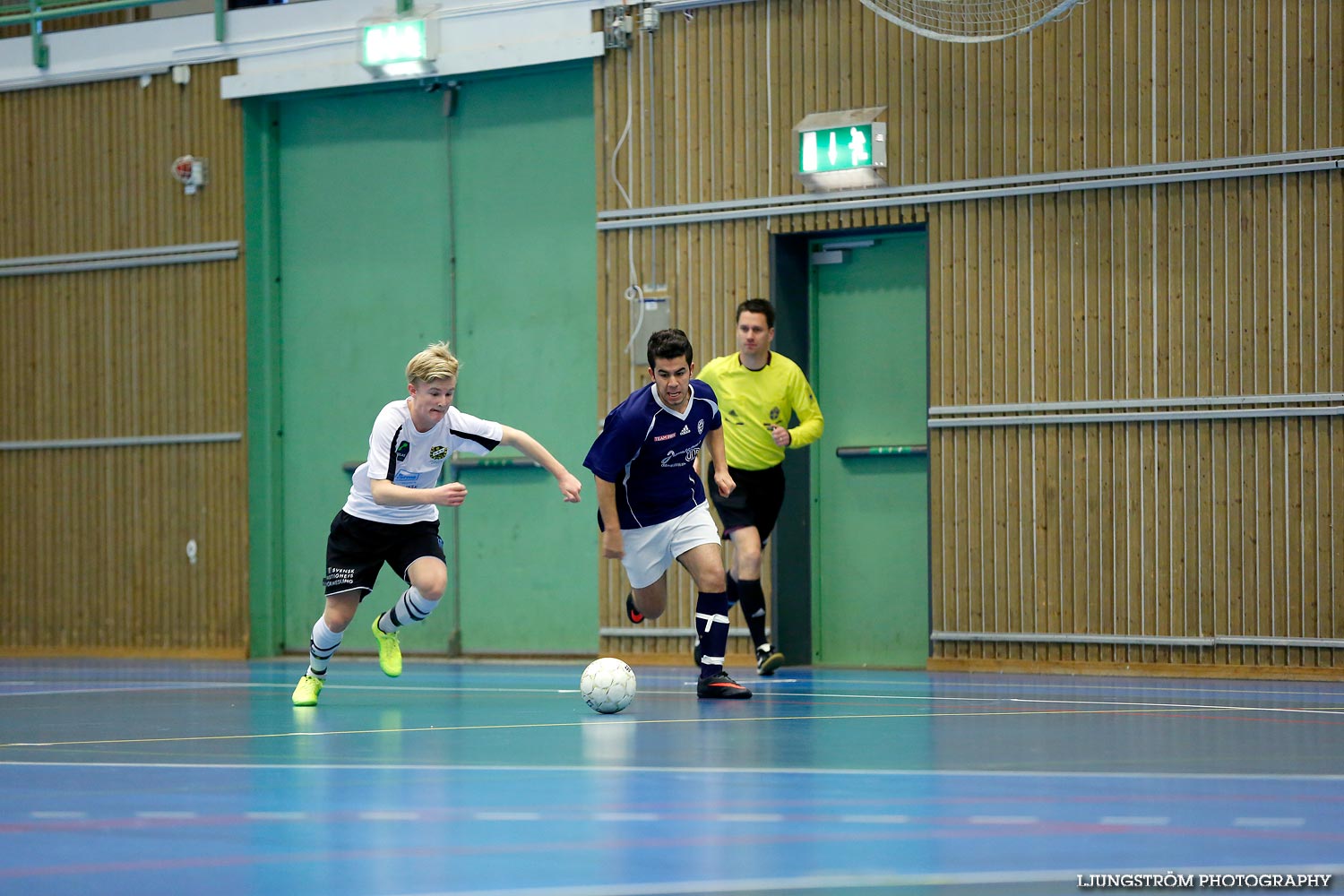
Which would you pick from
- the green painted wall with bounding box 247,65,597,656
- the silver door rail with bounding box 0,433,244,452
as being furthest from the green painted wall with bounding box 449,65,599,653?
the silver door rail with bounding box 0,433,244,452

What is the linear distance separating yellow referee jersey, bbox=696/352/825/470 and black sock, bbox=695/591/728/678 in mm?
1961

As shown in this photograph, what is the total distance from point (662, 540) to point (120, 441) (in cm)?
773

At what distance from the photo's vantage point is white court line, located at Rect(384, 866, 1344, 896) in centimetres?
343

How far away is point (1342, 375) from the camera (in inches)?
412

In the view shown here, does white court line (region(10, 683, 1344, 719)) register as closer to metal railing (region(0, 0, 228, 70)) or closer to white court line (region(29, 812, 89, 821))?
white court line (region(29, 812, 89, 821))

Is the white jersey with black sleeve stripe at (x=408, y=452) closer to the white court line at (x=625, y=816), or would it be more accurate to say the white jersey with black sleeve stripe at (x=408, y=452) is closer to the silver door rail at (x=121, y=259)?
the white court line at (x=625, y=816)

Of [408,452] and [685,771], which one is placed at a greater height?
[408,452]

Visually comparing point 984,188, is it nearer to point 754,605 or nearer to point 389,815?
point 754,605

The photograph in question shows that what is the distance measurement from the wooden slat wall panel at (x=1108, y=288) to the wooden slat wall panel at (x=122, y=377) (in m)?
4.72

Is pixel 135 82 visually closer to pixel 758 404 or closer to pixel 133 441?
pixel 133 441

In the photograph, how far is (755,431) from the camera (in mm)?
10242

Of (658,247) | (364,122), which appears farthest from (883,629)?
(364,122)

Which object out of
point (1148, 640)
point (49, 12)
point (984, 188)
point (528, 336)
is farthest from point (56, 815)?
point (49, 12)

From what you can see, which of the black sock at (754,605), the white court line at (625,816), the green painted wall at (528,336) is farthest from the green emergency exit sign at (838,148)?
the white court line at (625,816)
